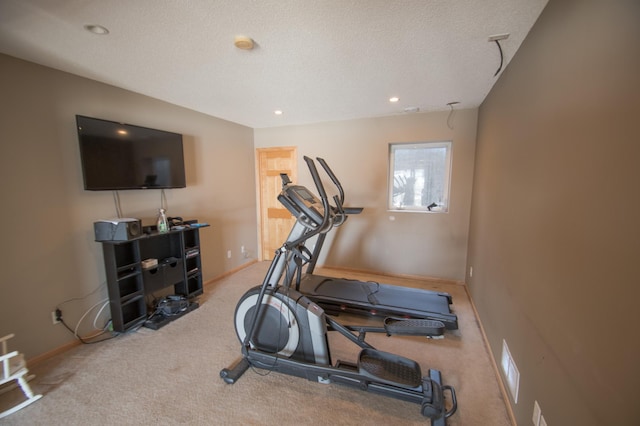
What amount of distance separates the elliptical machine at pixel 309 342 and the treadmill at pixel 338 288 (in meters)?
0.02

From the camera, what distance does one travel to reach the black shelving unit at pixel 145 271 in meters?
2.35

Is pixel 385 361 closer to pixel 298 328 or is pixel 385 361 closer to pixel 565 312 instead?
pixel 298 328

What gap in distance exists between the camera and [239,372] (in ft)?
6.23

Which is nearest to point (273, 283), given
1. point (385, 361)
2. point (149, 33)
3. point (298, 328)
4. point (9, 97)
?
point (298, 328)

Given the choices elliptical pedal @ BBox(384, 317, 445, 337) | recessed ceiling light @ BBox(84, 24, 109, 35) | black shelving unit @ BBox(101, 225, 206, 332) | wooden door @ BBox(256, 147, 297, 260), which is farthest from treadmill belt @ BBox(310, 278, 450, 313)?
recessed ceiling light @ BBox(84, 24, 109, 35)

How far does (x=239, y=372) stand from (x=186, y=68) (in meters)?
2.49

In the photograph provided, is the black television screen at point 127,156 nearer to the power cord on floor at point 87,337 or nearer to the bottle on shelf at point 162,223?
the bottle on shelf at point 162,223

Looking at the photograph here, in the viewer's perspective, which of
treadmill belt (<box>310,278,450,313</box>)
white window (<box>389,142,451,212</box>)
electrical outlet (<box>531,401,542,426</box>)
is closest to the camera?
electrical outlet (<box>531,401,542,426</box>)

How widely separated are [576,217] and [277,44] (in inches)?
75.5

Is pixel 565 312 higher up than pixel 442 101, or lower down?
lower down

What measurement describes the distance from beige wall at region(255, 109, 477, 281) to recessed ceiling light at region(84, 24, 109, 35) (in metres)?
2.75

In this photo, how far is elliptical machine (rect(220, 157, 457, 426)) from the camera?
166cm

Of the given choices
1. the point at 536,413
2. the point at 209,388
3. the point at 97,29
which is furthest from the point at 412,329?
the point at 97,29

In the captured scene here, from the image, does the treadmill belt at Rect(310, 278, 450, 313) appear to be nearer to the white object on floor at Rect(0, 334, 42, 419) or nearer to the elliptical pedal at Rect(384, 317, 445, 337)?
the elliptical pedal at Rect(384, 317, 445, 337)
